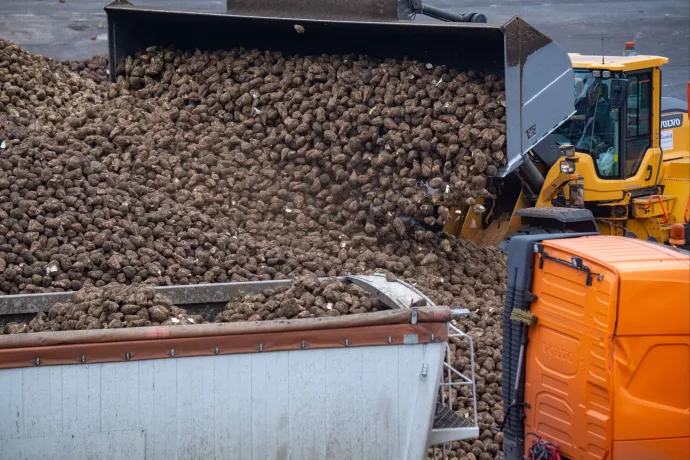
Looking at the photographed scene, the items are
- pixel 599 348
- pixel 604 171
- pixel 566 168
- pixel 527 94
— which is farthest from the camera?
pixel 604 171

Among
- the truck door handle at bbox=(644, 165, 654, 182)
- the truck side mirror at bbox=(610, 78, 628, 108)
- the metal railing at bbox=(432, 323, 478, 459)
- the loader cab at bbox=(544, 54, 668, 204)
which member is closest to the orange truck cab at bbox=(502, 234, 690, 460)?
the metal railing at bbox=(432, 323, 478, 459)

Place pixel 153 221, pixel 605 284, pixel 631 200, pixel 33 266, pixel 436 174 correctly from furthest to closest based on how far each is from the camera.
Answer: pixel 631 200
pixel 436 174
pixel 153 221
pixel 33 266
pixel 605 284

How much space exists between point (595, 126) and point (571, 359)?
14.5ft

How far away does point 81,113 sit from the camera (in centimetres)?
802

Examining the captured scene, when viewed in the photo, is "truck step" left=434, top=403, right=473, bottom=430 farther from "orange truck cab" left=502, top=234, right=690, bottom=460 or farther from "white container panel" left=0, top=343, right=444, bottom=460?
"orange truck cab" left=502, top=234, right=690, bottom=460

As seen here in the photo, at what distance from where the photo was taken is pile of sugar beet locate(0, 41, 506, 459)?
21.1ft

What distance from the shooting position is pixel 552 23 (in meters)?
17.8

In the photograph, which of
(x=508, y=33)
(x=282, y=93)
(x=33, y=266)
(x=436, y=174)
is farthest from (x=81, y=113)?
(x=508, y=33)

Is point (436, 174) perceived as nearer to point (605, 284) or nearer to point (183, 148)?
point (183, 148)

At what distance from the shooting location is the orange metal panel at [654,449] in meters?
4.41

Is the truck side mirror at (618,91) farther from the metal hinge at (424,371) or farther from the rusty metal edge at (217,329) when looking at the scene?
the metal hinge at (424,371)

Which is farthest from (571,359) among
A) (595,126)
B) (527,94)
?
(595,126)

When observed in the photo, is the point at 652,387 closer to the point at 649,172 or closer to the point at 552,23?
the point at 649,172

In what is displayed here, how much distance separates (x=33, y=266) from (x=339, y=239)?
7.60 feet
